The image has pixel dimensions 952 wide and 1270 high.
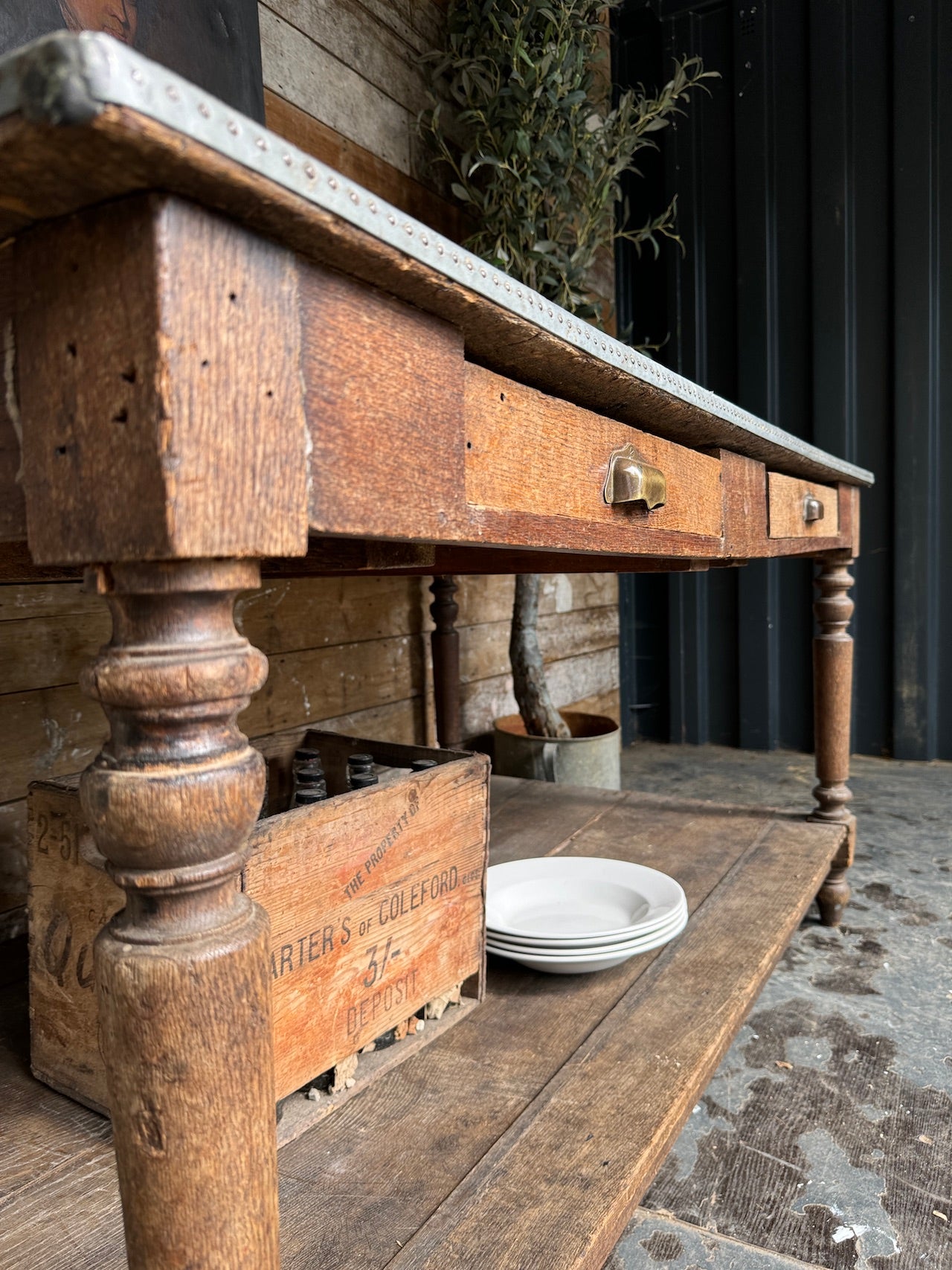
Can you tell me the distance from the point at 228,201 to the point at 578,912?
1046 millimetres

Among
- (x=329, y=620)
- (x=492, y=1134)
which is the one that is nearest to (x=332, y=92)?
(x=329, y=620)

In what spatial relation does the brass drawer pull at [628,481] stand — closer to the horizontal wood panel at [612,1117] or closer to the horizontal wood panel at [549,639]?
the horizontal wood panel at [612,1117]

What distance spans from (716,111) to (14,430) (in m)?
3.36

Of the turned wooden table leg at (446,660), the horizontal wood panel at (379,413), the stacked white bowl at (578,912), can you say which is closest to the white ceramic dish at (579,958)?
the stacked white bowl at (578,912)

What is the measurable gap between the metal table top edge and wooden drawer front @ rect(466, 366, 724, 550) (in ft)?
0.24

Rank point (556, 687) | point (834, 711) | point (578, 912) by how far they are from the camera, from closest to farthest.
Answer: point (578, 912) → point (834, 711) → point (556, 687)

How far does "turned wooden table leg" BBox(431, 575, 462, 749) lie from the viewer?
208 cm

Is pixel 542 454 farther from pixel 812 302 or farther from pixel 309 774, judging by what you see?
pixel 812 302

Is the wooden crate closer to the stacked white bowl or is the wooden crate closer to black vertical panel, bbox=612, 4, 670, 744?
the stacked white bowl

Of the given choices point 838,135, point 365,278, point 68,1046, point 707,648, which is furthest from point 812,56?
point 68,1046

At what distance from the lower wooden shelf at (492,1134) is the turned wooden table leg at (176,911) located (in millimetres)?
301

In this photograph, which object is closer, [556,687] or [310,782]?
[310,782]

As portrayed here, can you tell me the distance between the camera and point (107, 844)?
1.18 ft

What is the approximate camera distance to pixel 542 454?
0.62m
